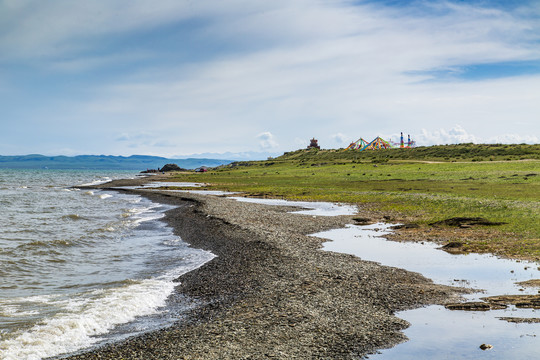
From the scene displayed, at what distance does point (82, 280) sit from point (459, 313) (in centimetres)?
1840

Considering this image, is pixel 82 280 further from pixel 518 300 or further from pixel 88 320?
pixel 518 300

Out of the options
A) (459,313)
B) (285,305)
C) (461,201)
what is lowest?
(459,313)

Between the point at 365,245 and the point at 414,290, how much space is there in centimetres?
1035

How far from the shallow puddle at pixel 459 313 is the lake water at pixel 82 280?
9.09m

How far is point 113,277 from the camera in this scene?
22438 millimetres

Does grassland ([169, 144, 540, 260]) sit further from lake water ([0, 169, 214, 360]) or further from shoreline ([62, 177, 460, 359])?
lake water ([0, 169, 214, 360])

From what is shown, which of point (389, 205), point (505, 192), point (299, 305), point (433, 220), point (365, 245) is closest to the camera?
point (299, 305)

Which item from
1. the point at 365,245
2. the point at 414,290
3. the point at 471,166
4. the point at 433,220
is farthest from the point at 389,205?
the point at 471,166

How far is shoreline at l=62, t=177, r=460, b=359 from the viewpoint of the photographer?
12.4 m

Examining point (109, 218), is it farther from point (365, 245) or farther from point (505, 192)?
point (505, 192)

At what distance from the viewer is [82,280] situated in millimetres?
22016

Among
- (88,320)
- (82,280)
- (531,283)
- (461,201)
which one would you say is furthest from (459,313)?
(461,201)

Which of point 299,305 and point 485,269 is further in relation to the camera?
point 485,269

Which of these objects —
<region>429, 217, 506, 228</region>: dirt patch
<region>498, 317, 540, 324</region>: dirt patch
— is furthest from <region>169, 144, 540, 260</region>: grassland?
<region>498, 317, 540, 324</region>: dirt patch
